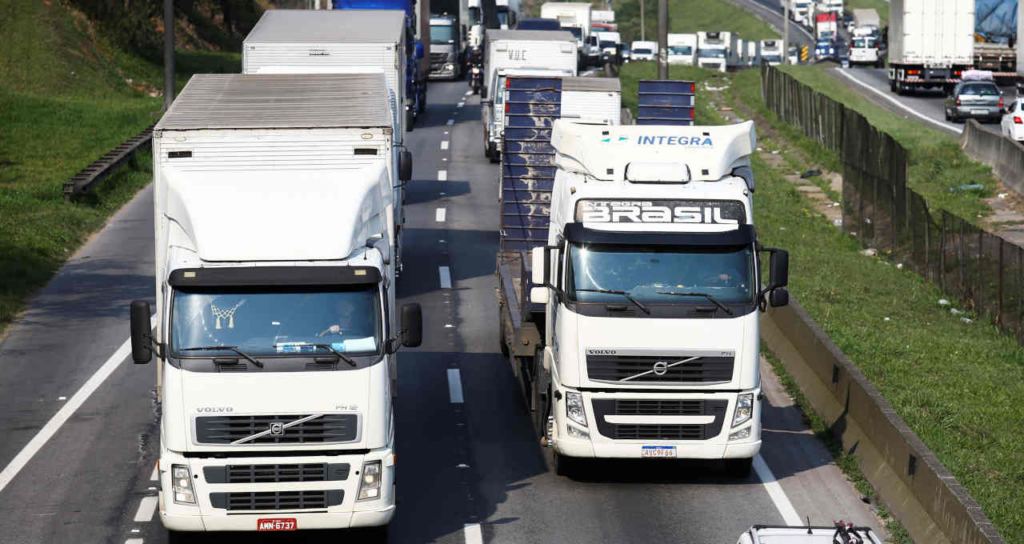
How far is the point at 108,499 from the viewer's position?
1462 centimetres

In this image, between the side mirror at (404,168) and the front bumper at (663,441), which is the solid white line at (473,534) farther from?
the side mirror at (404,168)

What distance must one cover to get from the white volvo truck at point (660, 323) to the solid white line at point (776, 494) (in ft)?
1.94

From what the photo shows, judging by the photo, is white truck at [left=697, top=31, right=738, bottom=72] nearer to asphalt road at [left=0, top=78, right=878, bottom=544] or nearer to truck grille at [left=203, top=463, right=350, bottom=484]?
asphalt road at [left=0, top=78, right=878, bottom=544]

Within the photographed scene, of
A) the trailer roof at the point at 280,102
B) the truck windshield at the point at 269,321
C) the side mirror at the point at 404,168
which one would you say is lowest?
the truck windshield at the point at 269,321

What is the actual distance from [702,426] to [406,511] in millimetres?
3335

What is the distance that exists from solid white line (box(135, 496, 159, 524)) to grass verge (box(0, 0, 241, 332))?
34.1 feet

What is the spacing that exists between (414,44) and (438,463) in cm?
3130

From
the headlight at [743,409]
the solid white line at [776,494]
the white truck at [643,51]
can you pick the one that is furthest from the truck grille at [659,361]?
the white truck at [643,51]

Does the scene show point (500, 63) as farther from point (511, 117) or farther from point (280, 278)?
point (280, 278)

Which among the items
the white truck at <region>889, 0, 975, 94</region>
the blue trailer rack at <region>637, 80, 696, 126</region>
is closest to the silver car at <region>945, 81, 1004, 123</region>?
the white truck at <region>889, 0, 975, 94</region>

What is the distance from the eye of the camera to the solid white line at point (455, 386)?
19.0 metres

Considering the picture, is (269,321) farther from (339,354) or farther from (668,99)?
(668,99)

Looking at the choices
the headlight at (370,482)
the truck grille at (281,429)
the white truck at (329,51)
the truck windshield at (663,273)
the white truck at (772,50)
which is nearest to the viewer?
the truck grille at (281,429)

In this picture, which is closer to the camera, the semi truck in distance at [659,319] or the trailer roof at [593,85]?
the semi truck in distance at [659,319]
